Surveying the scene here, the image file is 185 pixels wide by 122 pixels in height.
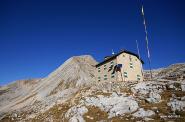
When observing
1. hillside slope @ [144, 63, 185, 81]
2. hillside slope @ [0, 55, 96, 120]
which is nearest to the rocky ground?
hillside slope @ [0, 55, 96, 120]

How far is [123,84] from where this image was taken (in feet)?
168

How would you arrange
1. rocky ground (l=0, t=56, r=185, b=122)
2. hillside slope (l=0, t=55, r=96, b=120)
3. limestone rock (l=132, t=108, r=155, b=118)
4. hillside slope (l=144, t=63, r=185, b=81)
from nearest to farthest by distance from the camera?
limestone rock (l=132, t=108, r=155, b=118) < rocky ground (l=0, t=56, r=185, b=122) < hillside slope (l=144, t=63, r=185, b=81) < hillside slope (l=0, t=55, r=96, b=120)

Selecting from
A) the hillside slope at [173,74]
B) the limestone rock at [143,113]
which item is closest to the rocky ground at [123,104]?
the limestone rock at [143,113]

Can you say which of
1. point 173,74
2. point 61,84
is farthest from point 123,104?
point 61,84

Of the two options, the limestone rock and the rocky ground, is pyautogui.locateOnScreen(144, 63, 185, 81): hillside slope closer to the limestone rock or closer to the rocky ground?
the rocky ground

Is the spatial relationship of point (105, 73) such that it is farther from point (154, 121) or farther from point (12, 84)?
point (12, 84)

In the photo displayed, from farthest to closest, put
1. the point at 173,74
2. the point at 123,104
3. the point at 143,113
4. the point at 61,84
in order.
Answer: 1. the point at 61,84
2. the point at 173,74
3. the point at 123,104
4. the point at 143,113

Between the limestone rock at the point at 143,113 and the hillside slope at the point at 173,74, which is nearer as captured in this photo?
the limestone rock at the point at 143,113

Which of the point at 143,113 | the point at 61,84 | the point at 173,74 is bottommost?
the point at 143,113

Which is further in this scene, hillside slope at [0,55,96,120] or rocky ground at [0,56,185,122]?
hillside slope at [0,55,96,120]

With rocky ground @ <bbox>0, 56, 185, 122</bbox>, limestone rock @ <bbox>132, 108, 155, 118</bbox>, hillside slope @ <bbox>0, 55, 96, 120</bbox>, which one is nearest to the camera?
limestone rock @ <bbox>132, 108, 155, 118</bbox>

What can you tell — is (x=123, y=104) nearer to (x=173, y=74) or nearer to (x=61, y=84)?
(x=173, y=74)

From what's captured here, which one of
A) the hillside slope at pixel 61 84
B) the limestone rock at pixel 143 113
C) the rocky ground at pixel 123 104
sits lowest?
the limestone rock at pixel 143 113

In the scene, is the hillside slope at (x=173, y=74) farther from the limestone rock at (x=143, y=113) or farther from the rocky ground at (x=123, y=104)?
the limestone rock at (x=143, y=113)
